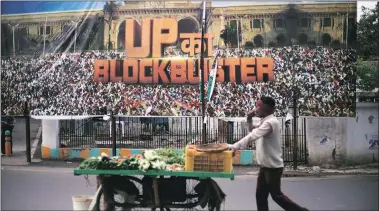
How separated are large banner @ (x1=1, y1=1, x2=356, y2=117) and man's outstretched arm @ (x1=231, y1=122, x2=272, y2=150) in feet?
4.07

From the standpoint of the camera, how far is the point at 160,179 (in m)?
4.02

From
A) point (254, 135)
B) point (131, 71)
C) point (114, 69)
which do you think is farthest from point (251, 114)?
point (114, 69)

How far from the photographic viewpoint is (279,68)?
498 cm

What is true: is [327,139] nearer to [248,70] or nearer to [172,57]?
[248,70]

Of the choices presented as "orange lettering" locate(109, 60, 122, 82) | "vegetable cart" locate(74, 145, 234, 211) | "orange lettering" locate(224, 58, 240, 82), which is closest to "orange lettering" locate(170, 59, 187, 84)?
"orange lettering" locate(224, 58, 240, 82)

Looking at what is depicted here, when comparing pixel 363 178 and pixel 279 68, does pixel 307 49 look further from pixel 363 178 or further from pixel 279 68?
pixel 363 178

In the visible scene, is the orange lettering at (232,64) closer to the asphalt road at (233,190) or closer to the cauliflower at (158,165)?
the asphalt road at (233,190)

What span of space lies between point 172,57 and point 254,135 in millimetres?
1662

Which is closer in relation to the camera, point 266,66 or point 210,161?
point 210,161

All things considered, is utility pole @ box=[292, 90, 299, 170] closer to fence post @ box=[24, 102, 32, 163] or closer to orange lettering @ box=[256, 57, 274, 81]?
orange lettering @ box=[256, 57, 274, 81]

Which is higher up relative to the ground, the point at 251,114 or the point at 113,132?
the point at 251,114

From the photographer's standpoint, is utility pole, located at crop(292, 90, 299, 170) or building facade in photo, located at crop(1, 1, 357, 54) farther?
utility pole, located at crop(292, 90, 299, 170)

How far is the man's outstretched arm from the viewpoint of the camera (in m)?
3.75

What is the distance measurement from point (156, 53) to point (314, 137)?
7.18 ft
